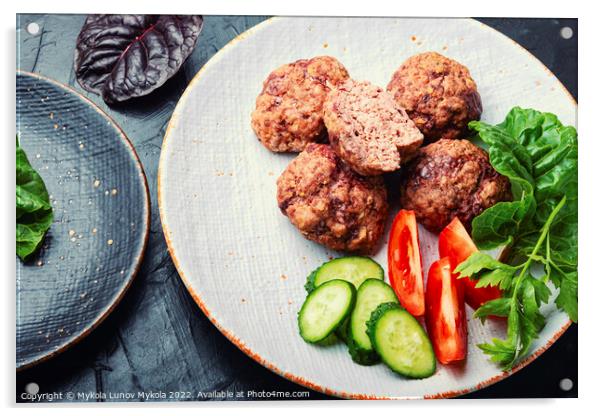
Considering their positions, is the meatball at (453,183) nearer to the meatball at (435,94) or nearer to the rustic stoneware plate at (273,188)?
the meatball at (435,94)

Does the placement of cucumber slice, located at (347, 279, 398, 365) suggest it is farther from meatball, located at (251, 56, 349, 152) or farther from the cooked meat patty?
meatball, located at (251, 56, 349, 152)

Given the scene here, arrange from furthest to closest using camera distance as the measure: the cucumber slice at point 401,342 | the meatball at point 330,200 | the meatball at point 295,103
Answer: the meatball at point 295,103 < the meatball at point 330,200 < the cucumber slice at point 401,342

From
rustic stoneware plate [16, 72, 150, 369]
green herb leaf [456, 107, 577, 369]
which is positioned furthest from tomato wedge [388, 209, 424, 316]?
rustic stoneware plate [16, 72, 150, 369]

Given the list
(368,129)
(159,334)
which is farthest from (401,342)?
(159,334)

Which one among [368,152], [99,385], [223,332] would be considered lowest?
[99,385]

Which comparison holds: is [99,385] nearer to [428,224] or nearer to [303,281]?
[303,281]

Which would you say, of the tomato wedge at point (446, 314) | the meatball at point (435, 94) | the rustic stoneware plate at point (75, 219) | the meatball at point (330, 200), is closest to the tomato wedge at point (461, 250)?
the tomato wedge at point (446, 314)
